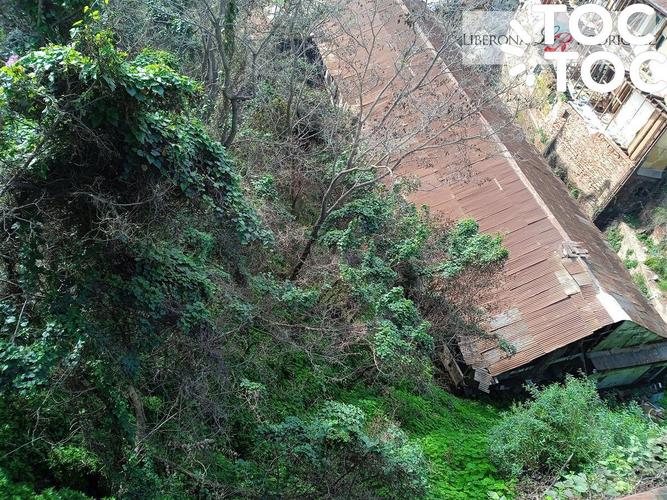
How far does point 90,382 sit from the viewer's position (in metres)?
6.51

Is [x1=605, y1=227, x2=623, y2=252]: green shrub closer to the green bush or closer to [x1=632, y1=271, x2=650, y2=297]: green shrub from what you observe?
[x1=632, y1=271, x2=650, y2=297]: green shrub

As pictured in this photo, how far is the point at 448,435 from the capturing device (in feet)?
34.0

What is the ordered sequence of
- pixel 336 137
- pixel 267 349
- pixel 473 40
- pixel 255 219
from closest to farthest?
pixel 255 219 → pixel 267 349 → pixel 336 137 → pixel 473 40

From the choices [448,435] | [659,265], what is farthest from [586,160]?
[448,435]

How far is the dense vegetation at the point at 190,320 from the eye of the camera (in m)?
5.76

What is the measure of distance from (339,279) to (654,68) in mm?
14601

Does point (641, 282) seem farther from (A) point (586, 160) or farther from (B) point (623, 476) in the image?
(B) point (623, 476)

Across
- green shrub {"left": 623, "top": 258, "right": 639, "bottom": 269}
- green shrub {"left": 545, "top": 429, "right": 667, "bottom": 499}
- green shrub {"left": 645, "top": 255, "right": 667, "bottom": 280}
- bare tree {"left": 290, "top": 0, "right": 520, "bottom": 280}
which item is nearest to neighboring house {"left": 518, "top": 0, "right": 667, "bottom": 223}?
green shrub {"left": 623, "top": 258, "right": 639, "bottom": 269}

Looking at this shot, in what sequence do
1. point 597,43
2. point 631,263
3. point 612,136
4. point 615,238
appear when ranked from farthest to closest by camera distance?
point 597,43 < point 615,238 < point 612,136 < point 631,263

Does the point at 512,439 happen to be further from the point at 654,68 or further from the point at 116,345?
the point at 654,68

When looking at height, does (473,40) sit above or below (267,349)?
above

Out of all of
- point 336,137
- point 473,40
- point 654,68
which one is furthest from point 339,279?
point 654,68

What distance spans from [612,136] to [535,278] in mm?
8749

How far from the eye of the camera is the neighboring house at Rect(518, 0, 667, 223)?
17.8 meters
